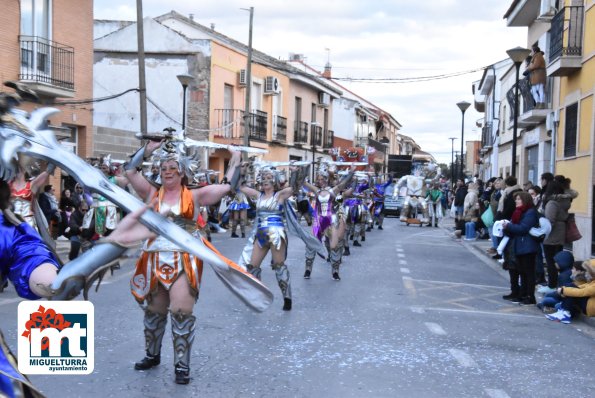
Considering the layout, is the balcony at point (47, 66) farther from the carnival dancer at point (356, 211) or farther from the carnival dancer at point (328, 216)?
the carnival dancer at point (328, 216)

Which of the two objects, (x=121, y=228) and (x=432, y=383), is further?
(x=432, y=383)

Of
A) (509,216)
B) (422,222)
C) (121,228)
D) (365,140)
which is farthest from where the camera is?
(365,140)

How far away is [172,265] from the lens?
5.64 meters

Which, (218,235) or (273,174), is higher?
(273,174)

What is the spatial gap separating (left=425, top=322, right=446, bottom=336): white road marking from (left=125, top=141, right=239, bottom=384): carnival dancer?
335 cm

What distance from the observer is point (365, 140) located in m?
66.2

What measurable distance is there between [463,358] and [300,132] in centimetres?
3864

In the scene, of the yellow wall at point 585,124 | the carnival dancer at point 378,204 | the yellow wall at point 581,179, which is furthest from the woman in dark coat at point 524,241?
the carnival dancer at point 378,204

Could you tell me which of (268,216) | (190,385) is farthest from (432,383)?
(268,216)

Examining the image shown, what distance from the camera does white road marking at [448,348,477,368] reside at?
6.64 meters

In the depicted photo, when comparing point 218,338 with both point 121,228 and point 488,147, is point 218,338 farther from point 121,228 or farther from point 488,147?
point 488,147

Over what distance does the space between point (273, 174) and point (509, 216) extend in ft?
14.0

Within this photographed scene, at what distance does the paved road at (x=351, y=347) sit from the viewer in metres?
5.74

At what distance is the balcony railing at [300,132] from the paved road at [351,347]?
107 feet
